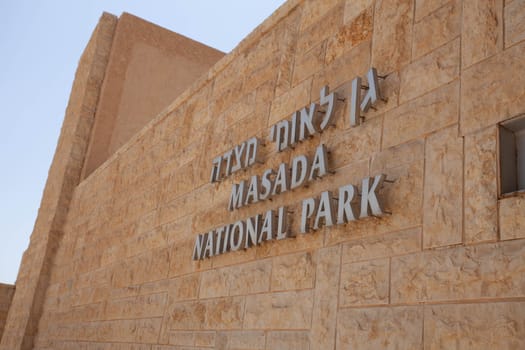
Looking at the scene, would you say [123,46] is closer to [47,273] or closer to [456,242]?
[47,273]

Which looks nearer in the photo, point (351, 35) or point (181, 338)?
point (351, 35)

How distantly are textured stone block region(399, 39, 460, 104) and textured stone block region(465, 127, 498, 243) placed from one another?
17.6 inches

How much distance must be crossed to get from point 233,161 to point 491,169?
113 inches

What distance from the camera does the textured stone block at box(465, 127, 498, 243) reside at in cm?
245

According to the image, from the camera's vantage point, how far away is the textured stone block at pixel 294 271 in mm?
3568

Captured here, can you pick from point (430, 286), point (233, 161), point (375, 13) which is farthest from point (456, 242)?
point (233, 161)

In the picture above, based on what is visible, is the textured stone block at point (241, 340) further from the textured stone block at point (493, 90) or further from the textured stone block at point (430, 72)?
the textured stone block at point (493, 90)

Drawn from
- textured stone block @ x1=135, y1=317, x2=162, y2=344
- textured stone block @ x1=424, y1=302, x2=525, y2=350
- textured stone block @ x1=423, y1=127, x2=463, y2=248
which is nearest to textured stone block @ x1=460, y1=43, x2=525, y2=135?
textured stone block @ x1=423, y1=127, x2=463, y2=248

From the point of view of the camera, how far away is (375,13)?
3.71 m

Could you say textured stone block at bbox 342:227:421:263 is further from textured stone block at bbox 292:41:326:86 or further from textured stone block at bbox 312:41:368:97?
textured stone block at bbox 292:41:326:86

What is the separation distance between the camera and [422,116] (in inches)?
118

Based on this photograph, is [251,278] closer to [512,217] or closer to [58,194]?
[512,217]

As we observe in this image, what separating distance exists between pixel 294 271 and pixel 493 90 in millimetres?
1742

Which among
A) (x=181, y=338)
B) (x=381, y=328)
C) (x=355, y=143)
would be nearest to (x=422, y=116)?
(x=355, y=143)
